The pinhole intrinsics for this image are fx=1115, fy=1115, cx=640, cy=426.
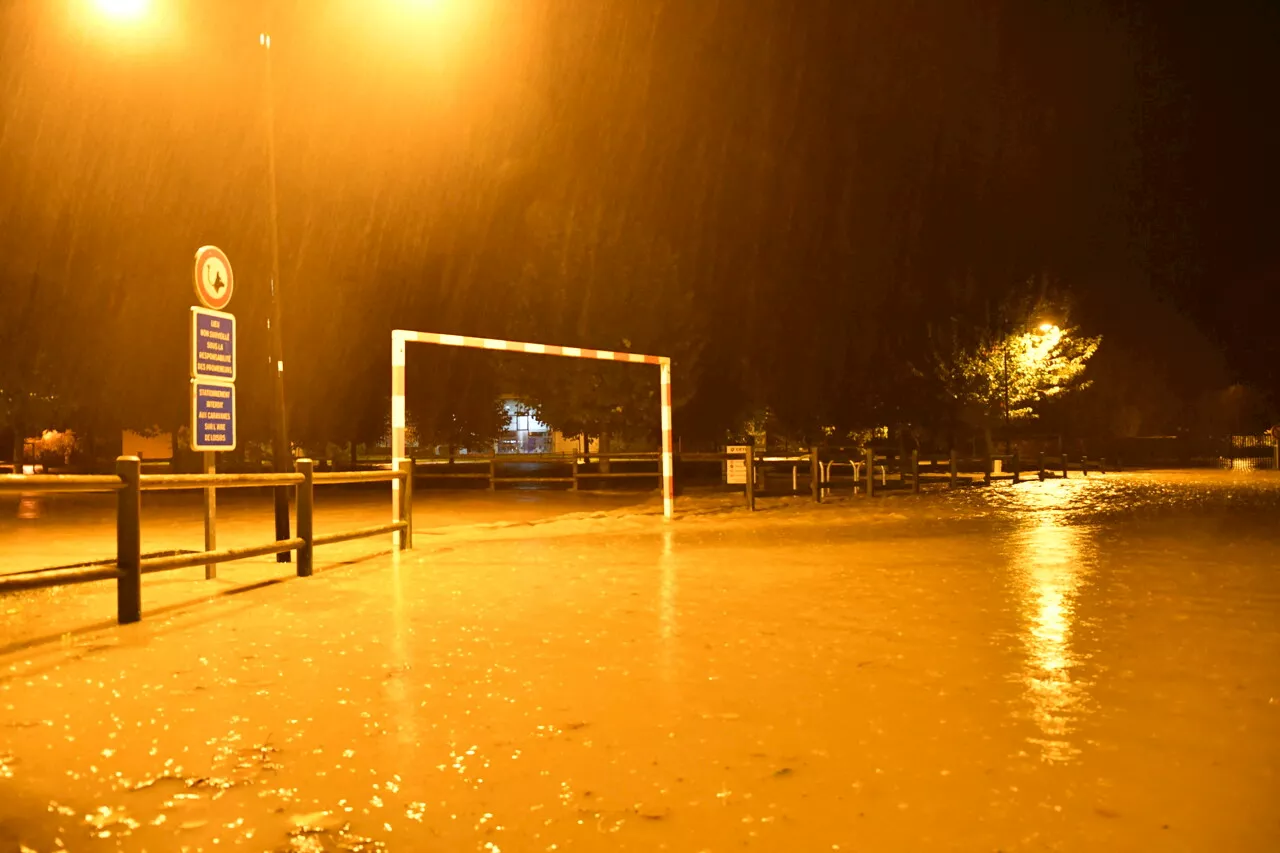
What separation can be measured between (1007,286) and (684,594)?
3713 cm

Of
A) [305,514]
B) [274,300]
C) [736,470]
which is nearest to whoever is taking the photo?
[305,514]

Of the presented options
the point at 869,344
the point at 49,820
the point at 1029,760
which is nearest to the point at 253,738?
the point at 49,820

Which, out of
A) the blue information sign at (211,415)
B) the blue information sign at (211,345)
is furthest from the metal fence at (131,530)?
the blue information sign at (211,345)

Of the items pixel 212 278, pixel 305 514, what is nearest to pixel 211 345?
pixel 212 278

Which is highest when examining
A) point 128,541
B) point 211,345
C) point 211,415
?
point 211,345

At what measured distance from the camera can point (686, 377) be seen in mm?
36031

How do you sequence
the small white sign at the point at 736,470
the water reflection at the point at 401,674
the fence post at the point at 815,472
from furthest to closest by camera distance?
the fence post at the point at 815,472
the small white sign at the point at 736,470
the water reflection at the point at 401,674

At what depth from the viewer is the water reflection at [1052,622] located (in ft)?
17.3

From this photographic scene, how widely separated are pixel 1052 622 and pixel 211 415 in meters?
7.70

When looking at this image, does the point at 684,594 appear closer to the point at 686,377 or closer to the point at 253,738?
the point at 253,738

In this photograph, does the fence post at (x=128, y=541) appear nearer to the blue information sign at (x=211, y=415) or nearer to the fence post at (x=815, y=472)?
the blue information sign at (x=211, y=415)

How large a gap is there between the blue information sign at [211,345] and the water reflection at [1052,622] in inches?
301

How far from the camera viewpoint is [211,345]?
10781 millimetres

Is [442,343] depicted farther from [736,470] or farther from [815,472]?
[815,472]
